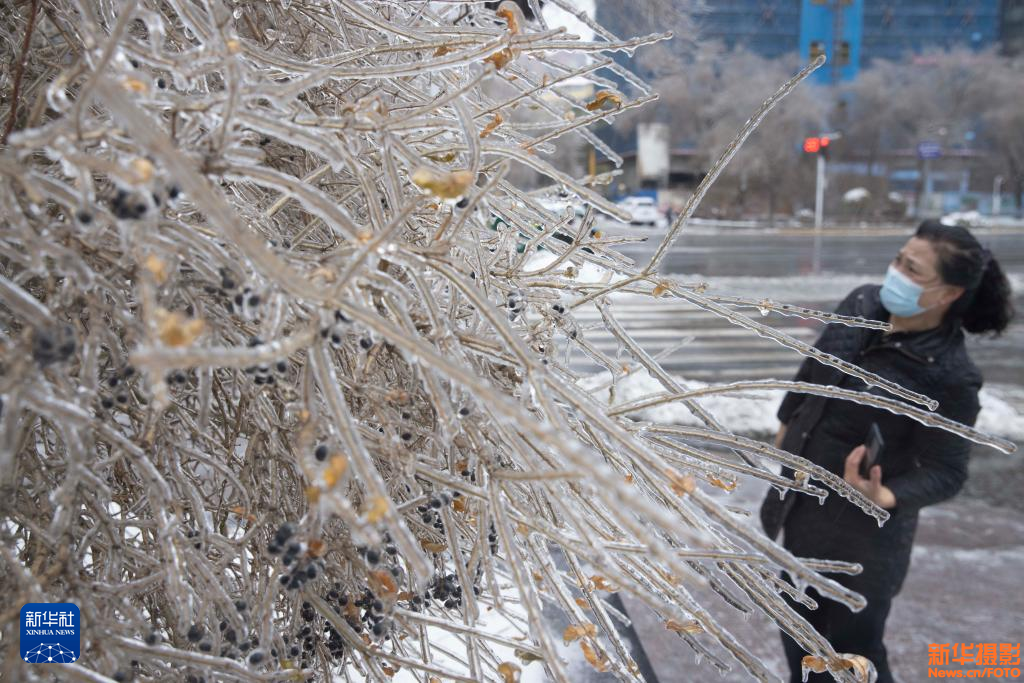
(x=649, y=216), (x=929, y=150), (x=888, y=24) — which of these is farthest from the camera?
(x=888, y=24)

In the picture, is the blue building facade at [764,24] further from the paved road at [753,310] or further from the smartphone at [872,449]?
the smartphone at [872,449]

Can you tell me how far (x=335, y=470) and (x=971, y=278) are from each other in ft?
8.55

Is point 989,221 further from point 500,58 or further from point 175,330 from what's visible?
point 175,330

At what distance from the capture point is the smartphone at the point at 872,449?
2398 millimetres

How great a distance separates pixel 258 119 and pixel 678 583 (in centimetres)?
86

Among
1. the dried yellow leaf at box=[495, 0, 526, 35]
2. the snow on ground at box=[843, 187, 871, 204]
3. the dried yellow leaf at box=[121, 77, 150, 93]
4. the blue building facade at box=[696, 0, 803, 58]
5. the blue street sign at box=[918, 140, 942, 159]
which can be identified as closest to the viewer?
the dried yellow leaf at box=[121, 77, 150, 93]

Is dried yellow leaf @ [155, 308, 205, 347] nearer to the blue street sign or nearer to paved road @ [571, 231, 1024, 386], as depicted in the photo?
paved road @ [571, 231, 1024, 386]

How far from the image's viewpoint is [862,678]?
1.03m

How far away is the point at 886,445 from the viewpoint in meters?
2.59

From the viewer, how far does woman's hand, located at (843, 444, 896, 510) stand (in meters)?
2.43

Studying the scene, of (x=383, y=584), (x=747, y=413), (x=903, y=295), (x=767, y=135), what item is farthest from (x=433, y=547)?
(x=767, y=135)

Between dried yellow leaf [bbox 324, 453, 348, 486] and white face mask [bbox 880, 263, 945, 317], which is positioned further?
white face mask [bbox 880, 263, 945, 317]

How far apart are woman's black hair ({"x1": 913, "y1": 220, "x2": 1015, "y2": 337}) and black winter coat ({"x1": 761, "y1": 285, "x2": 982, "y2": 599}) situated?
0.27ft

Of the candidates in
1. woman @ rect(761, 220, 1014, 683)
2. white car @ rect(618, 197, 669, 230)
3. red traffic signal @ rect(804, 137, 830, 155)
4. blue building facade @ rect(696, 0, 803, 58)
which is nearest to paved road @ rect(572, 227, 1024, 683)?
woman @ rect(761, 220, 1014, 683)
